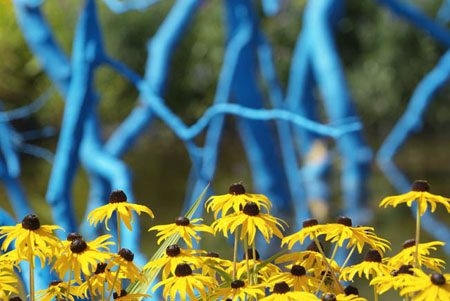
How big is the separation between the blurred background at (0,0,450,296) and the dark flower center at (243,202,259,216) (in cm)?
474

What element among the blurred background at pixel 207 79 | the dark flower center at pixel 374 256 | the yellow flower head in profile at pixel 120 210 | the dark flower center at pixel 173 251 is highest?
the blurred background at pixel 207 79

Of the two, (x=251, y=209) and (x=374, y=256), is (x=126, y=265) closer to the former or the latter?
(x=251, y=209)

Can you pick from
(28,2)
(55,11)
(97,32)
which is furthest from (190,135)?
(55,11)

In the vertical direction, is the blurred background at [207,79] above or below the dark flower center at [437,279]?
above

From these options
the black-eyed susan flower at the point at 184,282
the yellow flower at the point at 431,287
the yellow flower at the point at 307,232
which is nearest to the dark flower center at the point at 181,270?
the black-eyed susan flower at the point at 184,282

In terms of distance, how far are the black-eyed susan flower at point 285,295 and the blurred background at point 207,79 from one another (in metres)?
4.82

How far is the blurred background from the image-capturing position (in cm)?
619

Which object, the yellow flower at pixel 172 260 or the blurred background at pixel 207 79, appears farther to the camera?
the blurred background at pixel 207 79

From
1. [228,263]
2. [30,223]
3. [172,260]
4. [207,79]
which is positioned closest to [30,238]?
[30,223]

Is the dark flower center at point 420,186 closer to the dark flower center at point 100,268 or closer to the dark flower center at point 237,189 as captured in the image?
the dark flower center at point 237,189

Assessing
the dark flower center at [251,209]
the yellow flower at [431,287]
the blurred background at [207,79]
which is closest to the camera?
the yellow flower at [431,287]

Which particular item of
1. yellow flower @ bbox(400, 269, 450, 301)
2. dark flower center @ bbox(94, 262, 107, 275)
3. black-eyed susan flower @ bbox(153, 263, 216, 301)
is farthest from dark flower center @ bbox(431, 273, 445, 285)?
dark flower center @ bbox(94, 262, 107, 275)

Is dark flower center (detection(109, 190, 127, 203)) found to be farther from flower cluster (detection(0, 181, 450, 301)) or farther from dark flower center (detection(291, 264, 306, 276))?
dark flower center (detection(291, 264, 306, 276))

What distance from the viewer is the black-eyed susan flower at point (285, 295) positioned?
2.13 feet
